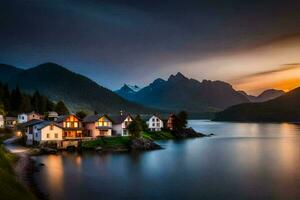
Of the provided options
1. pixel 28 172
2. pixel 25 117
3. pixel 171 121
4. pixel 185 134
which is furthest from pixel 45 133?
pixel 185 134

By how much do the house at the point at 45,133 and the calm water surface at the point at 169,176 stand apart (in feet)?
39.2

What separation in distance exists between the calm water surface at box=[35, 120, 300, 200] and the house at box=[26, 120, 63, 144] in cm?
1194

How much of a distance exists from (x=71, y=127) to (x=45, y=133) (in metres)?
10.1

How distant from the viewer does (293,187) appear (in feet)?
178

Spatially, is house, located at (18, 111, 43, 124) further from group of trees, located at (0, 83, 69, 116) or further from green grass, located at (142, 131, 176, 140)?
green grass, located at (142, 131, 176, 140)

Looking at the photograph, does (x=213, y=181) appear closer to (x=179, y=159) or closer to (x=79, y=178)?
(x=79, y=178)

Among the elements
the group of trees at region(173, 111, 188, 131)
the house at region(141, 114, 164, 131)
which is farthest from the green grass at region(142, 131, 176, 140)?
the group of trees at region(173, 111, 188, 131)

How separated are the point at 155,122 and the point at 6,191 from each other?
118 m

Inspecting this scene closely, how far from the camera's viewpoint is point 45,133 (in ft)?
314

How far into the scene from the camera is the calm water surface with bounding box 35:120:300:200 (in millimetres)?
49844

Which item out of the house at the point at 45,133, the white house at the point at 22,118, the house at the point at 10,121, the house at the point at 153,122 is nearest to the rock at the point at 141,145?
the house at the point at 45,133

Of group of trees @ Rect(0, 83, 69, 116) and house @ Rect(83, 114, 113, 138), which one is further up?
group of trees @ Rect(0, 83, 69, 116)

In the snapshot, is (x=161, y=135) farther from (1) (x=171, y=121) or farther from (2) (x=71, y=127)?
(2) (x=71, y=127)

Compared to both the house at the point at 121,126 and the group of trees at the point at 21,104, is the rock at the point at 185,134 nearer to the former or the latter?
the house at the point at 121,126
